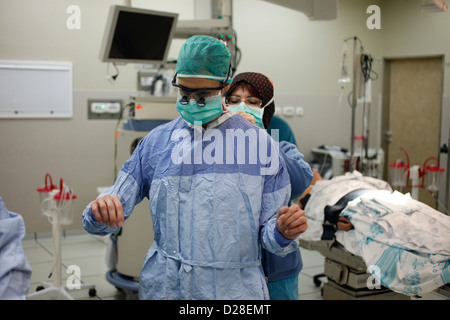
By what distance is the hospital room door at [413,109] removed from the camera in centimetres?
259

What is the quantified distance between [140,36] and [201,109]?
172 centimetres

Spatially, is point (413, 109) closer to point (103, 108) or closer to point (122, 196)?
point (122, 196)

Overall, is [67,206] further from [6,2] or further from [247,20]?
[247,20]

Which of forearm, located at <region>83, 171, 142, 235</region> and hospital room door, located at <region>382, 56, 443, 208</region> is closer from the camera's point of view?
forearm, located at <region>83, 171, 142, 235</region>

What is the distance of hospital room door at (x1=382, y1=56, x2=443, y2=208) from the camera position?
2.59m

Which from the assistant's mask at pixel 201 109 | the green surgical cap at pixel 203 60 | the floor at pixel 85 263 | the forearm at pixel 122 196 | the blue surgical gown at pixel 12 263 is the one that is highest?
the green surgical cap at pixel 203 60

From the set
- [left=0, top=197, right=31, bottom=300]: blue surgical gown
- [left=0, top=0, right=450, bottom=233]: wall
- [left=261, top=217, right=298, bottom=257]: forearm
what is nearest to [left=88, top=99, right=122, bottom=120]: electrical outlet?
[left=0, top=0, right=450, bottom=233]: wall

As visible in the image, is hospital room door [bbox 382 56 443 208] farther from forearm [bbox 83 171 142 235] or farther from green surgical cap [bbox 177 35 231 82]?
forearm [bbox 83 171 142 235]

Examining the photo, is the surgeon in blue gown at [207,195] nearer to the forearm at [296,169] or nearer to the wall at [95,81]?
the forearm at [296,169]

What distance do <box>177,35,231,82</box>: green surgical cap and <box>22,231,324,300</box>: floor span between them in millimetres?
2260

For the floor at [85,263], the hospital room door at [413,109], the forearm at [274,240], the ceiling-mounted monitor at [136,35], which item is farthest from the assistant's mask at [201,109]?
the floor at [85,263]

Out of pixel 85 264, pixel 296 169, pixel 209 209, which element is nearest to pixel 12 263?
pixel 209 209

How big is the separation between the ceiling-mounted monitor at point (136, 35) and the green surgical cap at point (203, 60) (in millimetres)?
1501
